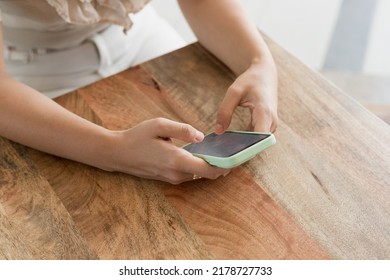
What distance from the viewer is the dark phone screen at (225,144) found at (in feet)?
2.56

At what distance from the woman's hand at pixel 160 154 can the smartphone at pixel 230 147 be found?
19 millimetres

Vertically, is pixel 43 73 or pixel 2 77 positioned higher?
pixel 2 77

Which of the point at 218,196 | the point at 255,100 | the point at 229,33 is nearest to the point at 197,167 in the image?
the point at 218,196

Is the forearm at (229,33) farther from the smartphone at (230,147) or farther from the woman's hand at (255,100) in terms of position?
the smartphone at (230,147)

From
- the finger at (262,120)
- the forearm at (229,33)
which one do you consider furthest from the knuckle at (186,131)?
the forearm at (229,33)

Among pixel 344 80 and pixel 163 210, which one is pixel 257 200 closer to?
pixel 163 210

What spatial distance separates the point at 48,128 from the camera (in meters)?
0.87

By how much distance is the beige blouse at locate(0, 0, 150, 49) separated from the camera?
37.8 inches

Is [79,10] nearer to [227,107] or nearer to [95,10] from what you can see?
[95,10]

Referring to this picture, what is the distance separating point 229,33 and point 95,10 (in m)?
0.24

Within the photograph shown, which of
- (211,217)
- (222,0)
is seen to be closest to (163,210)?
(211,217)

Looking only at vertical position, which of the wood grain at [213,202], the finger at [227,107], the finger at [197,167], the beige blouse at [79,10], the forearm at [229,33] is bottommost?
the wood grain at [213,202]
